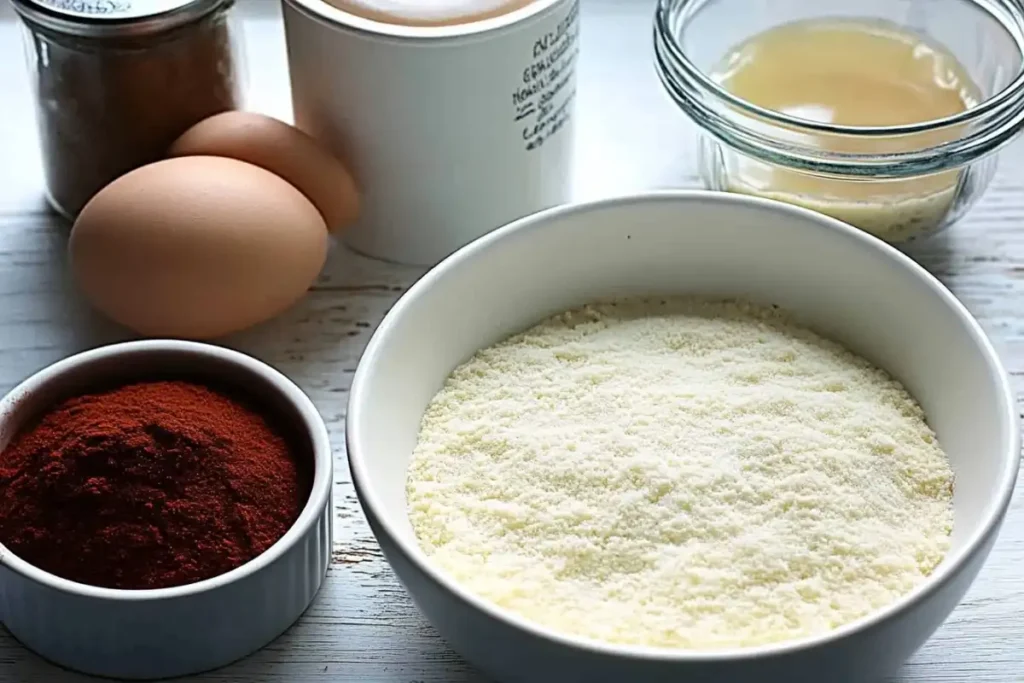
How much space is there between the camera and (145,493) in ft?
2.35

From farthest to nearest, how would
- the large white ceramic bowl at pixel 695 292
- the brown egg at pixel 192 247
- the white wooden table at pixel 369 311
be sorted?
the brown egg at pixel 192 247 < the white wooden table at pixel 369 311 < the large white ceramic bowl at pixel 695 292

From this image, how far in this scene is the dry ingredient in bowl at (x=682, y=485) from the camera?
0.66 meters

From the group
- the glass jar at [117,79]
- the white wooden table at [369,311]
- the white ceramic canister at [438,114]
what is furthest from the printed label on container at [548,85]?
the glass jar at [117,79]

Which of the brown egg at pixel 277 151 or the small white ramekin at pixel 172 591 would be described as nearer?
the small white ramekin at pixel 172 591

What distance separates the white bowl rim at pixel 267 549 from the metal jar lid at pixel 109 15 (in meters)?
0.22

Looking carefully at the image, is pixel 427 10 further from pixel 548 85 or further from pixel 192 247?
pixel 192 247

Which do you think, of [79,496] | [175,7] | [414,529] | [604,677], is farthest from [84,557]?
[175,7]

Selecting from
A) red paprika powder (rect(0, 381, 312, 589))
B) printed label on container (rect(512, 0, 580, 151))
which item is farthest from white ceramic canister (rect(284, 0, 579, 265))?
red paprika powder (rect(0, 381, 312, 589))

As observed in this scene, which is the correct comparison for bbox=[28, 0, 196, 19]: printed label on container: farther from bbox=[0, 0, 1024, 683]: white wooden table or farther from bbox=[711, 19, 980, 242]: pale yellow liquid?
bbox=[711, 19, 980, 242]: pale yellow liquid

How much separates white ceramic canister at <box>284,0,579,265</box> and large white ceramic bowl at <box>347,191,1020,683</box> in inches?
5.0

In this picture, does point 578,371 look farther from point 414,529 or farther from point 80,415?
point 80,415

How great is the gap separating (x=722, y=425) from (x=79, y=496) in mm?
331

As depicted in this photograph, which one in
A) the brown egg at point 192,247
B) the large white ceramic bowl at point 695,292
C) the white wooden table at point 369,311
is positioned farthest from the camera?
the brown egg at point 192,247

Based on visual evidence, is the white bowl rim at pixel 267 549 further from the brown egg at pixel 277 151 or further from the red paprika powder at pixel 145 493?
the brown egg at pixel 277 151
